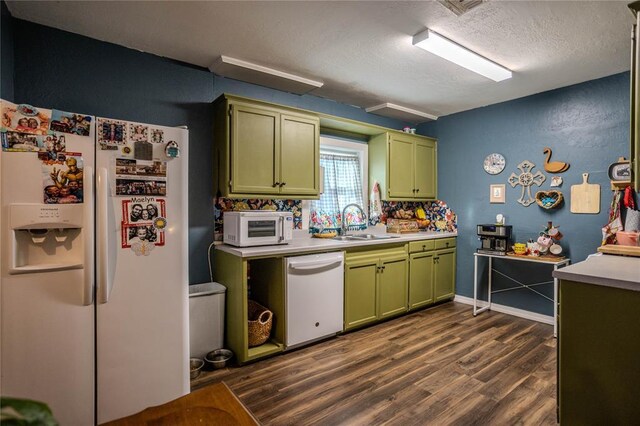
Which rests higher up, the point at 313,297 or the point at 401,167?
the point at 401,167

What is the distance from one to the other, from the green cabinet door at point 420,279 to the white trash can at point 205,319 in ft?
6.97

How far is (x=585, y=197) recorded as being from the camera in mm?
3334

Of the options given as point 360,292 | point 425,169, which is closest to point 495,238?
point 425,169

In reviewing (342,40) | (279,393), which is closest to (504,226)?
(342,40)

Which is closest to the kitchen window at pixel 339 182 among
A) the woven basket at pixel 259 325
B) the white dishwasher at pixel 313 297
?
the white dishwasher at pixel 313 297

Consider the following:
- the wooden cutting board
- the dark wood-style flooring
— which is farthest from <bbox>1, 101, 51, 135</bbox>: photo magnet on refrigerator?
the wooden cutting board

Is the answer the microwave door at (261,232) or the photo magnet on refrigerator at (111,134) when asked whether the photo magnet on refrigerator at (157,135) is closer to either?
the photo magnet on refrigerator at (111,134)

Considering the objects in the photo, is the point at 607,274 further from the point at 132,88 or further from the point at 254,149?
the point at 132,88

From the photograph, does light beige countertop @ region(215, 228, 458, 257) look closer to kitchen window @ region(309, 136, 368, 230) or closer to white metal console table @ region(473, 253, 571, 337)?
kitchen window @ region(309, 136, 368, 230)

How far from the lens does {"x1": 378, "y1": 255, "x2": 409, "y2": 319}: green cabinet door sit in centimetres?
348

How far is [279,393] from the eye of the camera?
7.35 ft

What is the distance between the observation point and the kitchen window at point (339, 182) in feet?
12.6

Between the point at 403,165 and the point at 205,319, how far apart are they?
9.59ft

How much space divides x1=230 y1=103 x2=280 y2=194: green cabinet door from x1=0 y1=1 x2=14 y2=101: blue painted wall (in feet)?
4.67
